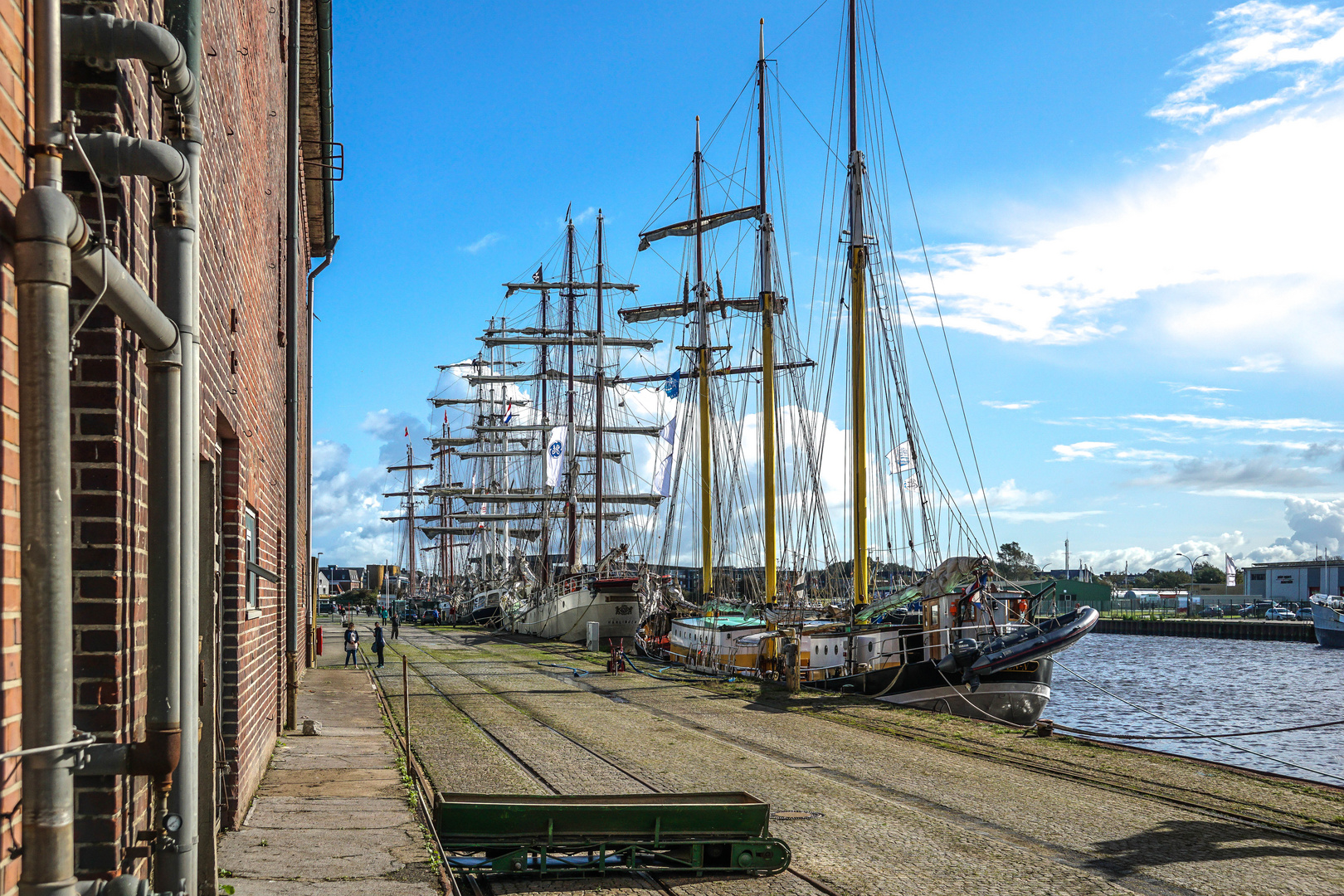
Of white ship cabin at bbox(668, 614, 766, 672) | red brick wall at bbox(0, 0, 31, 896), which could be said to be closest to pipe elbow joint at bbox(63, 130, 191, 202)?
red brick wall at bbox(0, 0, 31, 896)

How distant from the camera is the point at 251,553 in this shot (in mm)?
10367

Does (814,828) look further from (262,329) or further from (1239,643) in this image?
(1239,643)

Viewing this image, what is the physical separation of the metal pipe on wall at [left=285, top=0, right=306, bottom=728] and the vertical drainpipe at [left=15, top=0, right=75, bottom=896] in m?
11.5

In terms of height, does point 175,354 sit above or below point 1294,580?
above

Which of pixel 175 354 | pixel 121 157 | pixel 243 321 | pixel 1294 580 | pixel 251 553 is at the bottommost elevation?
pixel 1294 580

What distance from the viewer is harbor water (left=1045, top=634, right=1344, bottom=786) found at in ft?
94.9

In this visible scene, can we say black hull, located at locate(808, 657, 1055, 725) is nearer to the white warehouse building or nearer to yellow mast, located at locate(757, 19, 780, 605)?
yellow mast, located at locate(757, 19, 780, 605)

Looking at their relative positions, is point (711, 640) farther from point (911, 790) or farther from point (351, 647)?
point (911, 790)

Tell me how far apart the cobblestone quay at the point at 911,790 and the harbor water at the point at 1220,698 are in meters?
3.97

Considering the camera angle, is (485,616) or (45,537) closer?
(45,537)

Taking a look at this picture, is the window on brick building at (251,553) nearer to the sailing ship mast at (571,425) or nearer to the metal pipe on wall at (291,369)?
the metal pipe on wall at (291,369)

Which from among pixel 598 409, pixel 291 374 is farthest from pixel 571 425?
pixel 291 374

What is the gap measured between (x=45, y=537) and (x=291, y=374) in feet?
43.1

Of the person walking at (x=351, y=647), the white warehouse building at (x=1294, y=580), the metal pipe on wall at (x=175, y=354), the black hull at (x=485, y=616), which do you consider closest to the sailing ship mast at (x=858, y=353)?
the person walking at (x=351, y=647)
